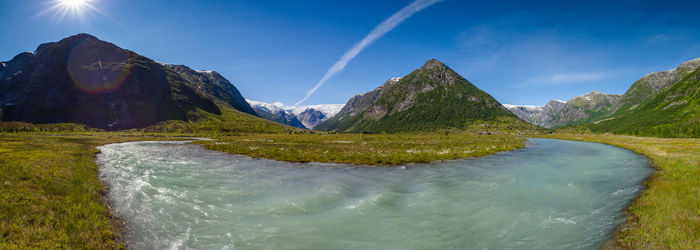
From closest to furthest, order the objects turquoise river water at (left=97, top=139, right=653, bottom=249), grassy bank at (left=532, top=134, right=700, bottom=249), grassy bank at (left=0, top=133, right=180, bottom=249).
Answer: grassy bank at (left=532, top=134, right=700, bottom=249) < grassy bank at (left=0, top=133, right=180, bottom=249) < turquoise river water at (left=97, top=139, right=653, bottom=249)

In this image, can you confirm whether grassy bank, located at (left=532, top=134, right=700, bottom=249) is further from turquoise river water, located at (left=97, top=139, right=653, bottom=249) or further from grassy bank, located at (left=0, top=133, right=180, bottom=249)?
grassy bank, located at (left=0, top=133, right=180, bottom=249)

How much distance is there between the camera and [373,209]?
16.2m

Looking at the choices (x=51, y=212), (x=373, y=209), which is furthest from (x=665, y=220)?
(x=51, y=212)

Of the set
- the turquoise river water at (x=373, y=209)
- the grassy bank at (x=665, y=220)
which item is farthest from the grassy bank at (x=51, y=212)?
the grassy bank at (x=665, y=220)

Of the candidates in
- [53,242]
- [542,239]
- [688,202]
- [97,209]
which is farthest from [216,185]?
[688,202]

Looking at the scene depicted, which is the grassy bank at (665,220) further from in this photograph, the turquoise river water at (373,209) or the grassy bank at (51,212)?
the grassy bank at (51,212)

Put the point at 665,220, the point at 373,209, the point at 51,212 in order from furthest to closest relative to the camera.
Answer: the point at 373,209
the point at 51,212
the point at 665,220

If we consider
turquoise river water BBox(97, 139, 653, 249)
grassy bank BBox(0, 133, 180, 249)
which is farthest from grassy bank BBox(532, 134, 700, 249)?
grassy bank BBox(0, 133, 180, 249)

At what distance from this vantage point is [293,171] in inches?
1188

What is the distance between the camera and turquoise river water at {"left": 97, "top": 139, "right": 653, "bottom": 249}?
11.7 m

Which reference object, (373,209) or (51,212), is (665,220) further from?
(51,212)

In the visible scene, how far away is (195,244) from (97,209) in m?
8.91

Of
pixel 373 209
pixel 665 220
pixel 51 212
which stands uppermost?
pixel 665 220

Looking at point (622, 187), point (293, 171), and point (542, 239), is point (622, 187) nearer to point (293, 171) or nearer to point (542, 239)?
point (542, 239)
